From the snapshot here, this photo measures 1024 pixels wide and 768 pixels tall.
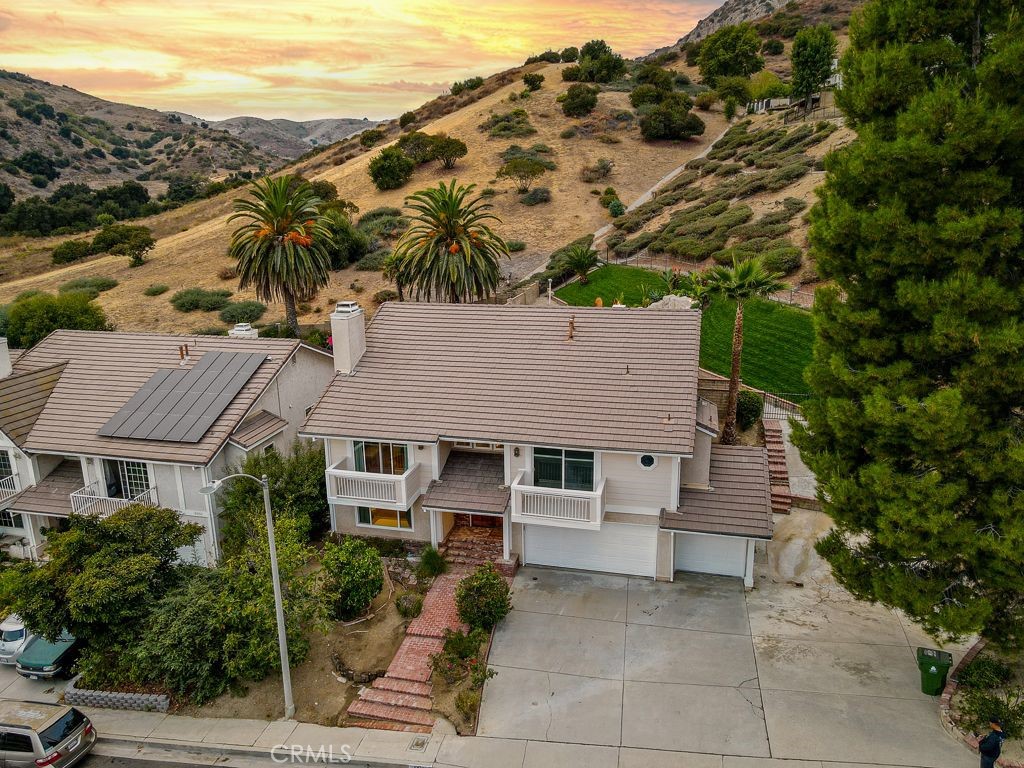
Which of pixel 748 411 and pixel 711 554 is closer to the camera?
pixel 711 554

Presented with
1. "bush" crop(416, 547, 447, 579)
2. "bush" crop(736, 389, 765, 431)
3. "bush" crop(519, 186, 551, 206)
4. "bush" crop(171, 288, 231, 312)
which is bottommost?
"bush" crop(416, 547, 447, 579)

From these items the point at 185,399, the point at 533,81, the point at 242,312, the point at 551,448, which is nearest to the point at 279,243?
the point at 185,399

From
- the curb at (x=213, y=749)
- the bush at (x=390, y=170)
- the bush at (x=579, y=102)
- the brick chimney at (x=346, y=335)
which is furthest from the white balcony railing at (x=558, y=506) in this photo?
the bush at (x=579, y=102)

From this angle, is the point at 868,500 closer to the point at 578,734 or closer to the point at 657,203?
the point at 578,734

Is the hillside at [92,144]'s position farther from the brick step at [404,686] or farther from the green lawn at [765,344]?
the brick step at [404,686]

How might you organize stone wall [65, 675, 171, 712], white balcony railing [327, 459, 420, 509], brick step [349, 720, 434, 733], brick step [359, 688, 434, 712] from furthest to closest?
1. white balcony railing [327, 459, 420, 509]
2. stone wall [65, 675, 171, 712]
3. brick step [359, 688, 434, 712]
4. brick step [349, 720, 434, 733]

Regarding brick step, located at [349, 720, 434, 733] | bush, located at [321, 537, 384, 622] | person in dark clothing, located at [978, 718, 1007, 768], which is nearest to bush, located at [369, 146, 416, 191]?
bush, located at [321, 537, 384, 622]

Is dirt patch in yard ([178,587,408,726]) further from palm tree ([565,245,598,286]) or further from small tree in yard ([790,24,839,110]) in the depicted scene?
small tree in yard ([790,24,839,110])

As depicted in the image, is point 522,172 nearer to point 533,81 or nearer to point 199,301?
point 533,81
